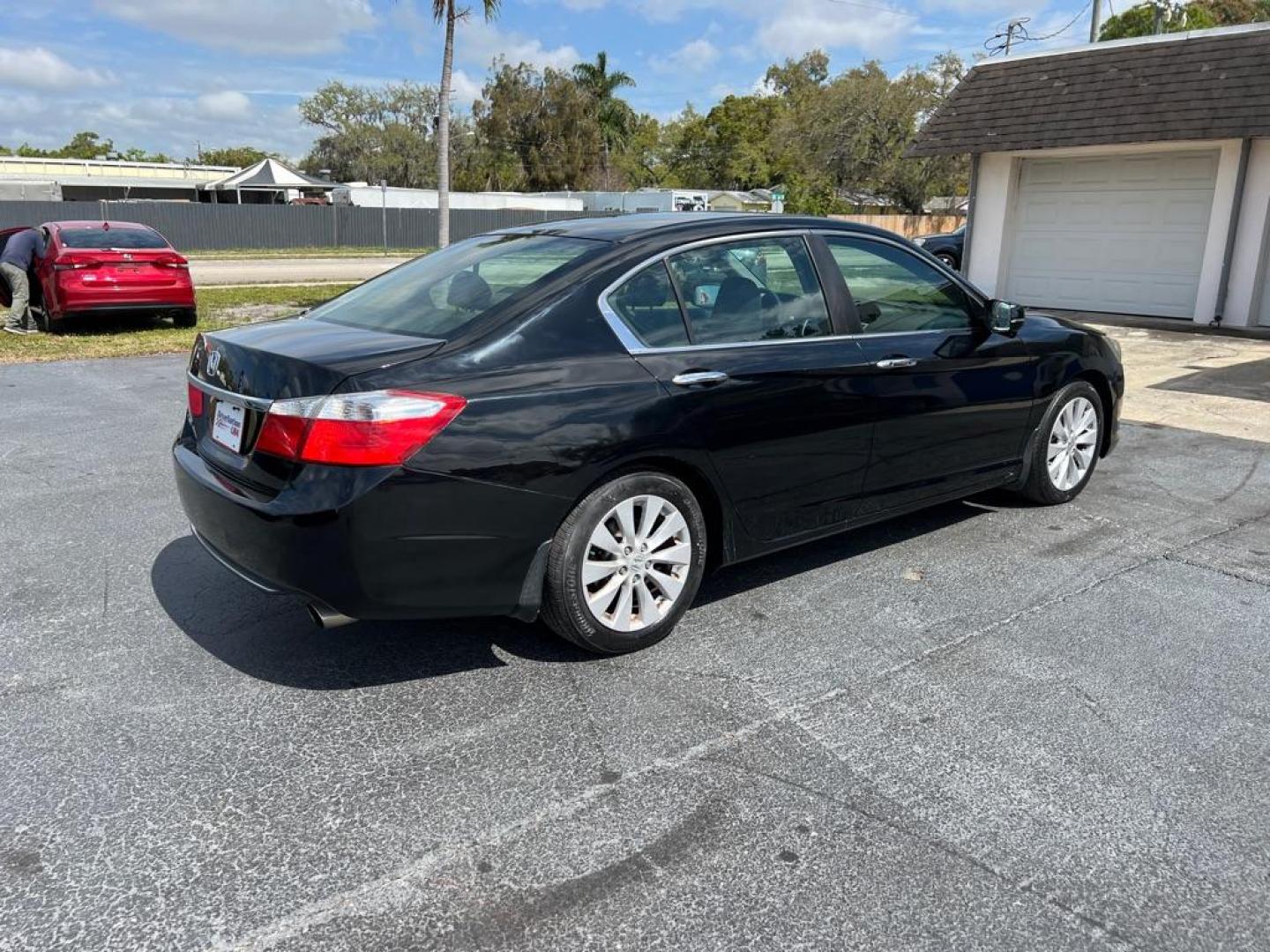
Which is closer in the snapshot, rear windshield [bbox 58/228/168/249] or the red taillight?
the red taillight

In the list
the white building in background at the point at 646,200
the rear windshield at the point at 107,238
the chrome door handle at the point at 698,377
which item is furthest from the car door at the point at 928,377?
the white building in background at the point at 646,200

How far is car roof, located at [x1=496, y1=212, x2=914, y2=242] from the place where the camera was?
4.10 metres

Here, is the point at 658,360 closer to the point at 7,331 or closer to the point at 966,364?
the point at 966,364

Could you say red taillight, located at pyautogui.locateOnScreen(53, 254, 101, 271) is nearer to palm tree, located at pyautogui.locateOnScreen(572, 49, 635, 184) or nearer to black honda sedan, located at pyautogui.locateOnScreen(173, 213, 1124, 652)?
black honda sedan, located at pyautogui.locateOnScreen(173, 213, 1124, 652)

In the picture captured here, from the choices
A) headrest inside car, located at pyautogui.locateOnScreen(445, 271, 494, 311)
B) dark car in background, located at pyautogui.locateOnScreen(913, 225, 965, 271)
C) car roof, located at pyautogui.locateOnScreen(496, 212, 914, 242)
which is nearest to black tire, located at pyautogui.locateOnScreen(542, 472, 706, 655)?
headrest inside car, located at pyautogui.locateOnScreen(445, 271, 494, 311)

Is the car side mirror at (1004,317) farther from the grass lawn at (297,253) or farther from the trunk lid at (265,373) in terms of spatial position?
the grass lawn at (297,253)

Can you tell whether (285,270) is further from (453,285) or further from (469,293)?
(469,293)

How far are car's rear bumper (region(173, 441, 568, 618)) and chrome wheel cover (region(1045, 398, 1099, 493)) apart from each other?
3341 millimetres

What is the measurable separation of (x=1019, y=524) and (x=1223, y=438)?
3.33m

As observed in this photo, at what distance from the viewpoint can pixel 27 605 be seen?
4199 millimetres

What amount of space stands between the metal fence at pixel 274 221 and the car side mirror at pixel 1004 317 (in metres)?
28.6

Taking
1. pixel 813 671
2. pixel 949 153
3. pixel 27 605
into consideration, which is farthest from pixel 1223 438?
pixel 949 153

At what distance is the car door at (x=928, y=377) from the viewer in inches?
178

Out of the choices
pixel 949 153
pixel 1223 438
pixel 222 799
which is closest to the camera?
pixel 222 799
